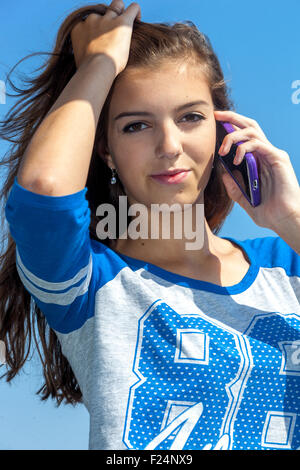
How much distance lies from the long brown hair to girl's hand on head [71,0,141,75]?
0.07 metres

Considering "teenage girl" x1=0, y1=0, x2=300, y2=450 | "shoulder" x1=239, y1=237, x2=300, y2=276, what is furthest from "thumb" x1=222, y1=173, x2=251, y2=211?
"shoulder" x1=239, y1=237, x2=300, y2=276

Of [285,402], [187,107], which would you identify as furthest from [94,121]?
[285,402]

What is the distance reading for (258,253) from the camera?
7.32ft

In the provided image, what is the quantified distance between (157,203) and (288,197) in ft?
1.41

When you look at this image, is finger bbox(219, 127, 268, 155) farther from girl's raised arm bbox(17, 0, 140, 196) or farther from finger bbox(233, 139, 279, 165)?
girl's raised arm bbox(17, 0, 140, 196)

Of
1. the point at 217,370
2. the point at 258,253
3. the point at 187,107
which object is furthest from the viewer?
the point at 258,253

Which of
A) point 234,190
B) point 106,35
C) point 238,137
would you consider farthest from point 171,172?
point 106,35

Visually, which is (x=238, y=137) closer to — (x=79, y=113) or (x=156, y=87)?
(x=156, y=87)

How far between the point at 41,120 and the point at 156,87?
453mm

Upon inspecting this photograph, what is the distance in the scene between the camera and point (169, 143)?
74.5 inches

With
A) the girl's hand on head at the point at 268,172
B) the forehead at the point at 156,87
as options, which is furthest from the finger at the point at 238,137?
the forehead at the point at 156,87

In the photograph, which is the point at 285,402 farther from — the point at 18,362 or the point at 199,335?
the point at 18,362

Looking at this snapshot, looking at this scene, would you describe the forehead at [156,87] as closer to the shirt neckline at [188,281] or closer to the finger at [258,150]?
the finger at [258,150]

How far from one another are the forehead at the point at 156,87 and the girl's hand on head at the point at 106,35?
7cm
